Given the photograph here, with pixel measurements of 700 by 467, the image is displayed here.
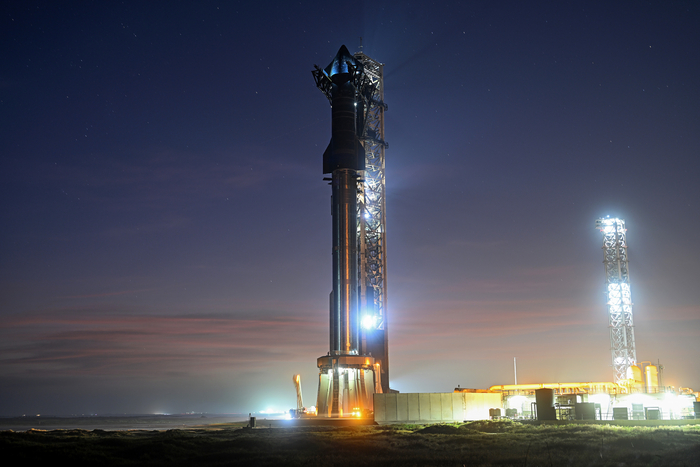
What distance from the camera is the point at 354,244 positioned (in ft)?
210

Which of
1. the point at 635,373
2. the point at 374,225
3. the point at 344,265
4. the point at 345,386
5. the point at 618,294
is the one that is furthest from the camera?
the point at 618,294

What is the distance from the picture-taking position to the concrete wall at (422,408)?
5650 cm

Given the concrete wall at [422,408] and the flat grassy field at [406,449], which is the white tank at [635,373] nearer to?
the concrete wall at [422,408]

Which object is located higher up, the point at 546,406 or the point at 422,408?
the point at 546,406

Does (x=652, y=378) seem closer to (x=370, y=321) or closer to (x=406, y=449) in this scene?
(x=370, y=321)

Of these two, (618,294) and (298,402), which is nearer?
(298,402)

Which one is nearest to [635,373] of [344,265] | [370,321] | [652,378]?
[652,378]

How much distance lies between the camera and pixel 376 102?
78625 mm

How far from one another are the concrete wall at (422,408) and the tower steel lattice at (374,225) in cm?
1281

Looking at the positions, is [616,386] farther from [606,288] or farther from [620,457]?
[620,457]

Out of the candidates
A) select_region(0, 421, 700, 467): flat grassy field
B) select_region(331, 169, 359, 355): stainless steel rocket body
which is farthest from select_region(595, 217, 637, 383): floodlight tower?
select_region(0, 421, 700, 467): flat grassy field

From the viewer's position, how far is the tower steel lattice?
2886 inches

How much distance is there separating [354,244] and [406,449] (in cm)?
3257

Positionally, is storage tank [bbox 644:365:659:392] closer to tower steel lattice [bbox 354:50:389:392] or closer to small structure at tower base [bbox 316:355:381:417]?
tower steel lattice [bbox 354:50:389:392]
